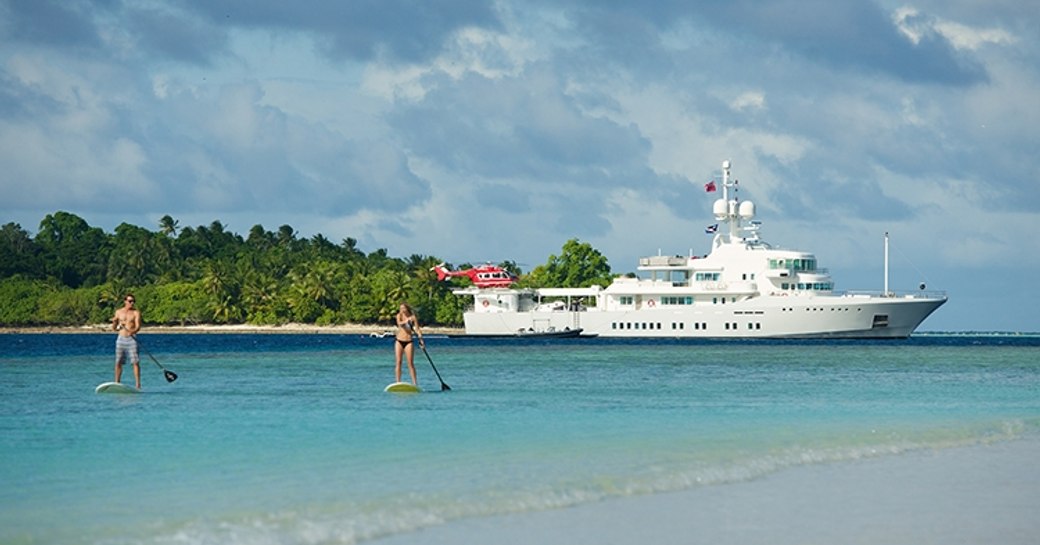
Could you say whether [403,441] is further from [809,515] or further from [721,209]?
[721,209]

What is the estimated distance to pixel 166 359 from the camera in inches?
1834

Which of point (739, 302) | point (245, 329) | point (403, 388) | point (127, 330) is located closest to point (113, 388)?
point (127, 330)

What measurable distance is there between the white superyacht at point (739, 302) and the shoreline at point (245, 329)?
25776 mm

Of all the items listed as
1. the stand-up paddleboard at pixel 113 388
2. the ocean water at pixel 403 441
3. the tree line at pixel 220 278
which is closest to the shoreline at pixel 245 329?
the tree line at pixel 220 278

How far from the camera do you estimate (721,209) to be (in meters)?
77.9

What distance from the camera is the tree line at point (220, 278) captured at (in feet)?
359

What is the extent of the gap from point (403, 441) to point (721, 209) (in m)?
62.8

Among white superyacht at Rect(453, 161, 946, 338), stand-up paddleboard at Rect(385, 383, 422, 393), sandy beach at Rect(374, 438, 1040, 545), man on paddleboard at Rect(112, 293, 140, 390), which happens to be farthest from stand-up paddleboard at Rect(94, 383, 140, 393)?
white superyacht at Rect(453, 161, 946, 338)

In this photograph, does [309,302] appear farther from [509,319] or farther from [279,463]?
[279,463]

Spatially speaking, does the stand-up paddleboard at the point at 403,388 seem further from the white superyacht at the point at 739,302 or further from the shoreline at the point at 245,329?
the shoreline at the point at 245,329

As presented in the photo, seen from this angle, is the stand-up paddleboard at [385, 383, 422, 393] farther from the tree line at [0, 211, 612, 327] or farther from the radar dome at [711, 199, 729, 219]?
the tree line at [0, 211, 612, 327]

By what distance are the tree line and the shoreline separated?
28.0 inches

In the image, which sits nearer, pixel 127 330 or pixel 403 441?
pixel 403 441

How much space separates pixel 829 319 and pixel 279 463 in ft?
196
